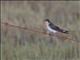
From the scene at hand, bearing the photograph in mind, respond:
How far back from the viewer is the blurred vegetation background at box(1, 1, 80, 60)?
21.6 ft

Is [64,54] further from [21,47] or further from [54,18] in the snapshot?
[54,18]

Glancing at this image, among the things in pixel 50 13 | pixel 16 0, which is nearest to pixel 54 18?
pixel 50 13

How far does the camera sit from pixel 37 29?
7887 millimetres

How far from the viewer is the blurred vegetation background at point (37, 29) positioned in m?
6.58

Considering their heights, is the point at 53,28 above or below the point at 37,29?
above

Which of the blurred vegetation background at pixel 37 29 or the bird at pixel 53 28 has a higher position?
the bird at pixel 53 28

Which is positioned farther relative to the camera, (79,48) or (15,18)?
(15,18)

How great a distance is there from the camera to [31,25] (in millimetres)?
8328

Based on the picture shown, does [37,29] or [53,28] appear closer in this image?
[53,28]

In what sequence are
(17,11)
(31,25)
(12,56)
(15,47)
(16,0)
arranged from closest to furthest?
(12,56)
(15,47)
(31,25)
(17,11)
(16,0)

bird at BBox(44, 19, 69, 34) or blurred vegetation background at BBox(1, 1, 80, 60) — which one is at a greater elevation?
bird at BBox(44, 19, 69, 34)

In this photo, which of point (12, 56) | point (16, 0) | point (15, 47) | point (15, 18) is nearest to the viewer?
point (12, 56)

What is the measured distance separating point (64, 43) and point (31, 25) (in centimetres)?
132

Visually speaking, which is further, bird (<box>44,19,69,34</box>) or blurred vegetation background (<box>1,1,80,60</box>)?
bird (<box>44,19,69,34</box>)
